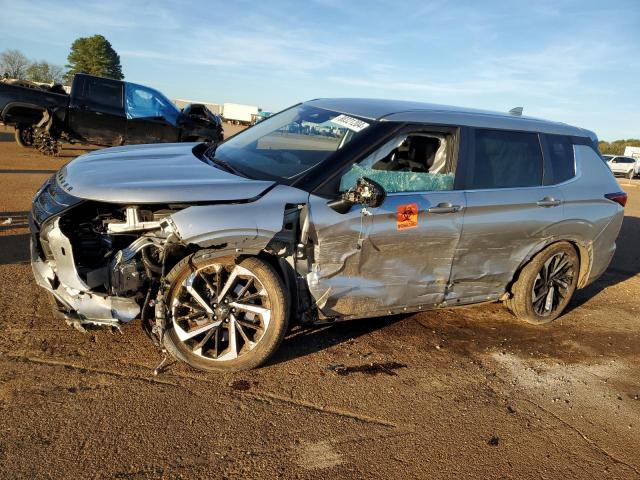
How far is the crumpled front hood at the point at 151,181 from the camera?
3.04 metres

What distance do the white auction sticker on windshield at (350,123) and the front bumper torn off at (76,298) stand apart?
200cm

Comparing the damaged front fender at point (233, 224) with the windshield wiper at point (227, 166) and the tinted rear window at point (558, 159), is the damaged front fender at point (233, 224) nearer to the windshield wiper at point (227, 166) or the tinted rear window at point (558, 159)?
the windshield wiper at point (227, 166)

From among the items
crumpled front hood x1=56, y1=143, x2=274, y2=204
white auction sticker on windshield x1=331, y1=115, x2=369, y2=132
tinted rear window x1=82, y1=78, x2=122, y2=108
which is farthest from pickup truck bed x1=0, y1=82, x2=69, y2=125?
white auction sticker on windshield x1=331, y1=115, x2=369, y2=132

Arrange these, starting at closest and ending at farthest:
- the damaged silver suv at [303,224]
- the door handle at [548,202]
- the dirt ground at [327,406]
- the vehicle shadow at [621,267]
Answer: the dirt ground at [327,406] < the damaged silver suv at [303,224] < the door handle at [548,202] < the vehicle shadow at [621,267]

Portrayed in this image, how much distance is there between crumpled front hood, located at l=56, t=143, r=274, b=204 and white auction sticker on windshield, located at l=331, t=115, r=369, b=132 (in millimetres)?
877

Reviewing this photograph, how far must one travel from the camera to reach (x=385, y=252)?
11.8 feet

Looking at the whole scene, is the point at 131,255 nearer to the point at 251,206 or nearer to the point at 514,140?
the point at 251,206

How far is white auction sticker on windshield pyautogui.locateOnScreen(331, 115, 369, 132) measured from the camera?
12.3 ft

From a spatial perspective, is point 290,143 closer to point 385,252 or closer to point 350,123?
point 350,123

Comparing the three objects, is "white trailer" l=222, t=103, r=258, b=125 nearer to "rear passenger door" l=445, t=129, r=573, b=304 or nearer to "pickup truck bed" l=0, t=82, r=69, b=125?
"pickup truck bed" l=0, t=82, r=69, b=125

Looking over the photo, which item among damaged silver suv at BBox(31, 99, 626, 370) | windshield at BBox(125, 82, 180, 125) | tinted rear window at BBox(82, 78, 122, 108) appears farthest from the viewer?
windshield at BBox(125, 82, 180, 125)

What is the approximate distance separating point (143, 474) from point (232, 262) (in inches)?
51.7

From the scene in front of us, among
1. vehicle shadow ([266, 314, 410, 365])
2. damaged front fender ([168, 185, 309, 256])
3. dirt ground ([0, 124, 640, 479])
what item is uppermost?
damaged front fender ([168, 185, 309, 256])

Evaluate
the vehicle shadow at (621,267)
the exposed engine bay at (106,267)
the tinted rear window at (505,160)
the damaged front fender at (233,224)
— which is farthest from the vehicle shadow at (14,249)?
the vehicle shadow at (621,267)
